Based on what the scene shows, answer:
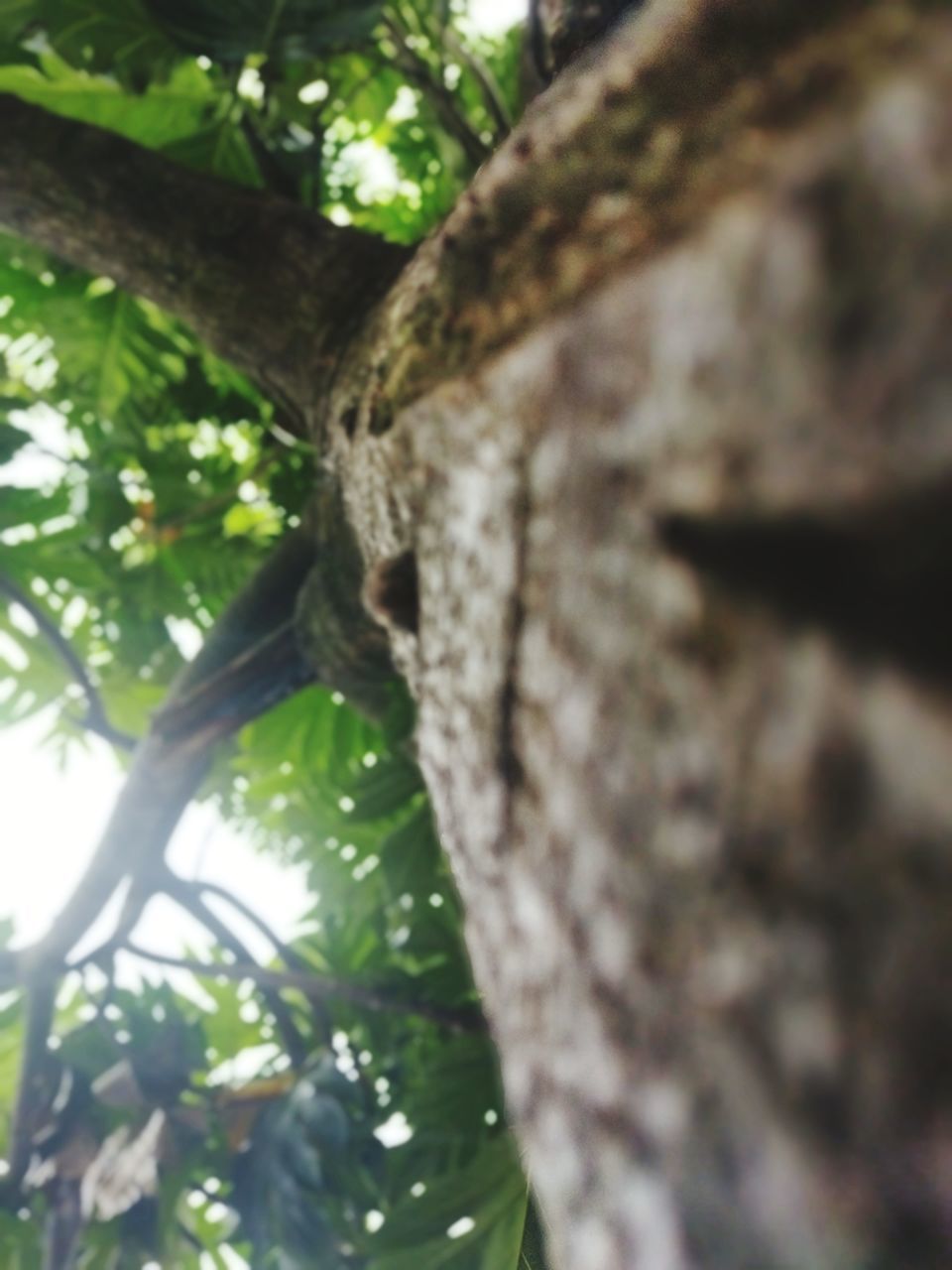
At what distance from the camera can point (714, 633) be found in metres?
0.19

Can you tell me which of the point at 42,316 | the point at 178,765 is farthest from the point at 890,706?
the point at 42,316

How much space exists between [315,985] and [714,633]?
1.08m

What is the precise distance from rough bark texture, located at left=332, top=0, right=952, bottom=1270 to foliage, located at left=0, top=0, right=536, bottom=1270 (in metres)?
0.84

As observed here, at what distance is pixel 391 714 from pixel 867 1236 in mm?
1037

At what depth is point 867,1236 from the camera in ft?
0.50

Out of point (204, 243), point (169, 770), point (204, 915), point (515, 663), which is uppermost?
point (204, 243)

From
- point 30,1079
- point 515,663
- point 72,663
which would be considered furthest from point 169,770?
point 515,663

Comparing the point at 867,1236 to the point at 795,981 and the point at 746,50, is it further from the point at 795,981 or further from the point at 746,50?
the point at 746,50

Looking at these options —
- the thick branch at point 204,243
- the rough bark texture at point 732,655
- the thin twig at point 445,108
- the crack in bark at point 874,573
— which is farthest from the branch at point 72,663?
the crack in bark at point 874,573

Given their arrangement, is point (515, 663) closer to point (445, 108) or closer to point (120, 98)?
point (445, 108)

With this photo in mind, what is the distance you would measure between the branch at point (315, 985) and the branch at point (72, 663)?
0.26 m

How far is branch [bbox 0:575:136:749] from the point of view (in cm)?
112

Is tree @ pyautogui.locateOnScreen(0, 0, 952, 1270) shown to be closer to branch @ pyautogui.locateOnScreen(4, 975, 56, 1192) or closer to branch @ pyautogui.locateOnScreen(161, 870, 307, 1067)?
branch @ pyautogui.locateOnScreen(161, 870, 307, 1067)

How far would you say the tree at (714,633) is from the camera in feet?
0.49
